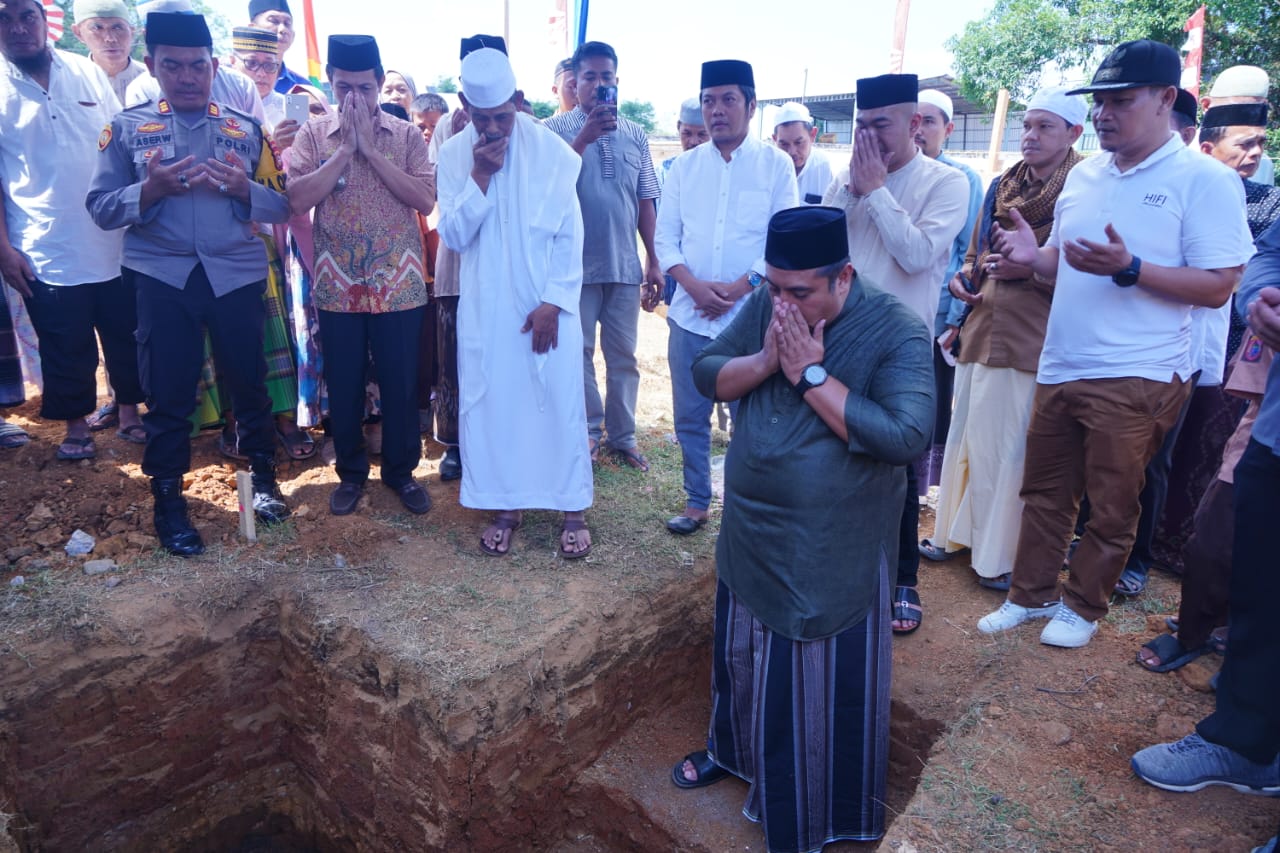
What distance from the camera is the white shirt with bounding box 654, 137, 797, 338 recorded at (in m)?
3.83

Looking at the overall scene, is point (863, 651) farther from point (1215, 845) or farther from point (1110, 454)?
point (1110, 454)

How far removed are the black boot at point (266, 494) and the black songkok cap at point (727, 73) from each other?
2.74 metres

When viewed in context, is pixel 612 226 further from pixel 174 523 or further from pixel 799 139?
pixel 174 523

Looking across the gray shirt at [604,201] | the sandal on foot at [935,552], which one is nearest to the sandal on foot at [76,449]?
the gray shirt at [604,201]

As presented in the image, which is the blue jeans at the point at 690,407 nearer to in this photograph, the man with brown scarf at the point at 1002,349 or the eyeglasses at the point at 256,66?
the man with brown scarf at the point at 1002,349

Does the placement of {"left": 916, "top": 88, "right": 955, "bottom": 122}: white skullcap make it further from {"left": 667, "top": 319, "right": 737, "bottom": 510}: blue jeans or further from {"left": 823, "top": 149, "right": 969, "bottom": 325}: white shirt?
{"left": 667, "top": 319, "right": 737, "bottom": 510}: blue jeans

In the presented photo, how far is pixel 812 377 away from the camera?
2387 mm

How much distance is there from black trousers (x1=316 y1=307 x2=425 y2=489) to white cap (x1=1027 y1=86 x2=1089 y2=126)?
2876 mm

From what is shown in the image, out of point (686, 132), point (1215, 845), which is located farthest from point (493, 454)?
point (686, 132)

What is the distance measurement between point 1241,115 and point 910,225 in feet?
6.78

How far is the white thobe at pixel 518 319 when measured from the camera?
3572 mm

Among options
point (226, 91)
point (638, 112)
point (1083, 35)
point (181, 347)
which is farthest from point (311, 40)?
point (638, 112)

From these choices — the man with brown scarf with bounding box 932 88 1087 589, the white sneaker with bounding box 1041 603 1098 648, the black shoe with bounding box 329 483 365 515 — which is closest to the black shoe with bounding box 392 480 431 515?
the black shoe with bounding box 329 483 365 515

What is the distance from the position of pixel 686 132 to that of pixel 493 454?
3.36 m
